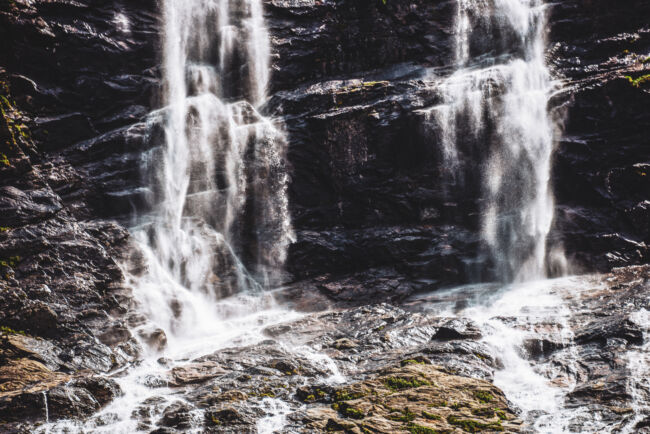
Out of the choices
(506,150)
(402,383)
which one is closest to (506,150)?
(506,150)

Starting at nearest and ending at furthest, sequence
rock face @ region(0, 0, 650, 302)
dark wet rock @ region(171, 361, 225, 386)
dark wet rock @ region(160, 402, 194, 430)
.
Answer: dark wet rock @ region(160, 402, 194, 430) < dark wet rock @ region(171, 361, 225, 386) < rock face @ region(0, 0, 650, 302)

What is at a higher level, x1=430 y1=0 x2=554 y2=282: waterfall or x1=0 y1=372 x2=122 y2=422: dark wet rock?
x1=430 y1=0 x2=554 y2=282: waterfall

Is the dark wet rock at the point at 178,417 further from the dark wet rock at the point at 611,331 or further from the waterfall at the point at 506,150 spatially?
the waterfall at the point at 506,150

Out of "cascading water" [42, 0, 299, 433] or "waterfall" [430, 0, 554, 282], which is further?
"waterfall" [430, 0, 554, 282]

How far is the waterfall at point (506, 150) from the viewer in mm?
18453

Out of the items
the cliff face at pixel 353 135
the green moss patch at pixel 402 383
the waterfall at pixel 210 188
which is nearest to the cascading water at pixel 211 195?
the waterfall at pixel 210 188

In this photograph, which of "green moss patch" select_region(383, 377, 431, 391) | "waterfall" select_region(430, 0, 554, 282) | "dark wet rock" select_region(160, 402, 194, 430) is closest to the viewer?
"dark wet rock" select_region(160, 402, 194, 430)

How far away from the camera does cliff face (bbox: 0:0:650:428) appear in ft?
57.3

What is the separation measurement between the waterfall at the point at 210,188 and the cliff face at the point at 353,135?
707 mm

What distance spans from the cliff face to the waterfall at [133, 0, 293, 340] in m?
0.71

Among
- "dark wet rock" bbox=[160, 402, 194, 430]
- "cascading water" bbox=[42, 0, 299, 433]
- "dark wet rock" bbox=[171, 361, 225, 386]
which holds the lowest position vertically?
"dark wet rock" bbox=[160, 402, 194, 430]

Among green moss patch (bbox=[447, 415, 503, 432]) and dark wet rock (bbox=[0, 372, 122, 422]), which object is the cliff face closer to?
dark wet rock (bbox=[0, 372, 122, 422])

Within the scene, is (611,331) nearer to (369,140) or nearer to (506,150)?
(506,150)

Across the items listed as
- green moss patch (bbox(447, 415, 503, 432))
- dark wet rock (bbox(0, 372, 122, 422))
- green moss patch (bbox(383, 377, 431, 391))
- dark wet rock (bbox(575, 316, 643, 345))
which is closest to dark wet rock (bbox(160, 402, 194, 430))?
dark wet rock (bbox(0, 372, 122, 422))
